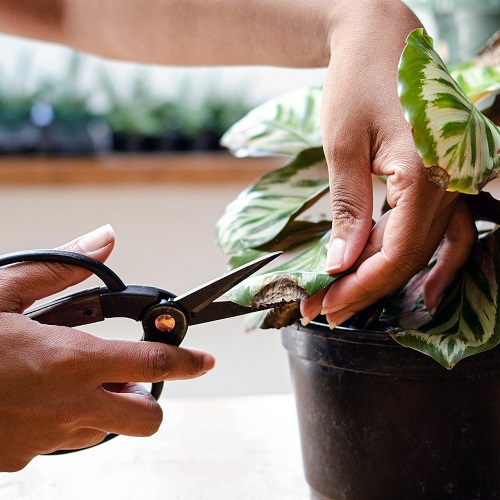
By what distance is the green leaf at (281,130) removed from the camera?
783 mm

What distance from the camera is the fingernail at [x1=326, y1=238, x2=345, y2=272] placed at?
0.52 metres

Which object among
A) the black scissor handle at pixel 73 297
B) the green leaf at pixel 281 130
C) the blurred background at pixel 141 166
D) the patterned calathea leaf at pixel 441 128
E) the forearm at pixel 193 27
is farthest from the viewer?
the blurred background at pixel 141 166

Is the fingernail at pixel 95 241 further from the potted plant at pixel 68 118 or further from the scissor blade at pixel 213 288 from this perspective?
the potted plant at pixel 68 118

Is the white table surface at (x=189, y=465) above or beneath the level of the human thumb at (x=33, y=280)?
beneath

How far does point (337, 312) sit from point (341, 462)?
0.15m

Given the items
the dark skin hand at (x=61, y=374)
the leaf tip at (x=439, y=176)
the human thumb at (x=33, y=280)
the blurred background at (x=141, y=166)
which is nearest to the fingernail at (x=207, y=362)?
the dark skin hand at (x=61, y=374)

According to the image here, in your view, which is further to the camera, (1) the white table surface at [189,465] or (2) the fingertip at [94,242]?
(1) the white table surface at [189,465]

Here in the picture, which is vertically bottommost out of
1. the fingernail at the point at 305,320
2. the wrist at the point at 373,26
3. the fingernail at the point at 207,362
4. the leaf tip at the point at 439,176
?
the fingernail at the point at 207,362

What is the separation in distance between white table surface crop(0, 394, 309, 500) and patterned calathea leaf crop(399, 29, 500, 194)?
1.21 ft

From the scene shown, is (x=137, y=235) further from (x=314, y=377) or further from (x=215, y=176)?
(x=314, y=377)

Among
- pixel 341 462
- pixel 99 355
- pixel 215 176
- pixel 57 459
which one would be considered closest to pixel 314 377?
pixel 341 462

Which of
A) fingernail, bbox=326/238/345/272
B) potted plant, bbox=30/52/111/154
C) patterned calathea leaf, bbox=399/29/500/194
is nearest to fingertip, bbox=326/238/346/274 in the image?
fingernail, bbox=326/238/345/272

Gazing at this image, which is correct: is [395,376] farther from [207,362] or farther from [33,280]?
[33,280]

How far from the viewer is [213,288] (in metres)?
0.56
